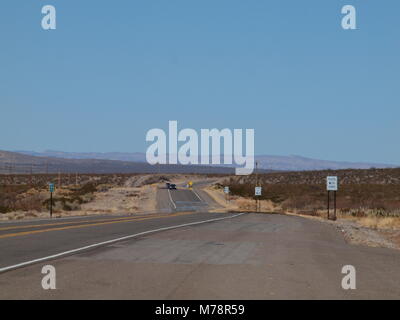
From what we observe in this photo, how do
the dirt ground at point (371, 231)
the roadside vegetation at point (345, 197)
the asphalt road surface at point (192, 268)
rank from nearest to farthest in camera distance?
the asphalt road surface at point (192, 268), the dirt ground at point (371, 231), the roadside vegetation at point (345, 197)

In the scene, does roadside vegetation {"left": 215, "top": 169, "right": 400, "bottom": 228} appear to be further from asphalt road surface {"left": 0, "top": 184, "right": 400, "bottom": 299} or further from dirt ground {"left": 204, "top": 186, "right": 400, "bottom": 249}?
asphalt road surface {"left": 0, "top": 184, "right": 400, "bottom": 299}

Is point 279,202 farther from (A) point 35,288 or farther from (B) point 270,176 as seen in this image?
(B) point 270,176

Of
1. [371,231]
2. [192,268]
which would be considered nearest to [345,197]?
[371,231]

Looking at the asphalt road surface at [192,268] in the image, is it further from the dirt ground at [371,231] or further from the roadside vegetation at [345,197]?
the roadside vegetation at [345,197]

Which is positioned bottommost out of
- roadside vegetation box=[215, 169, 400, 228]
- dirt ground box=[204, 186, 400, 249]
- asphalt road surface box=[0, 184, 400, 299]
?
roadside vegetation box=[215, 169, 400, 228]

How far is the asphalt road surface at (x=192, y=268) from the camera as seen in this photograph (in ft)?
33.3

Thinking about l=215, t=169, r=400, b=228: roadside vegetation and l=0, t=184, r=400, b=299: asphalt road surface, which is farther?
l=215, t=169, r=400, b=228: roadside vegetation

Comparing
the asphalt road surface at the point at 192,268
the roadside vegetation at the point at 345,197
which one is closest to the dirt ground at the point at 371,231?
the roadside vegetation at the point at 345,197

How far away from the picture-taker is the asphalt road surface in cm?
1014

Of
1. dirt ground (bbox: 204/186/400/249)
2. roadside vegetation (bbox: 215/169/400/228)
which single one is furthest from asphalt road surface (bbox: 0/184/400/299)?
roadside vegetation (bbox: 215/169/400/228)

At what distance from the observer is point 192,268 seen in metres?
13.0

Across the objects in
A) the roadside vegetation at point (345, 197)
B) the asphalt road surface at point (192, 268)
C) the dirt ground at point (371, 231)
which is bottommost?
the roadside vegetation at point (345, 197)

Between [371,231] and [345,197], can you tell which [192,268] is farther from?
[345,197]
